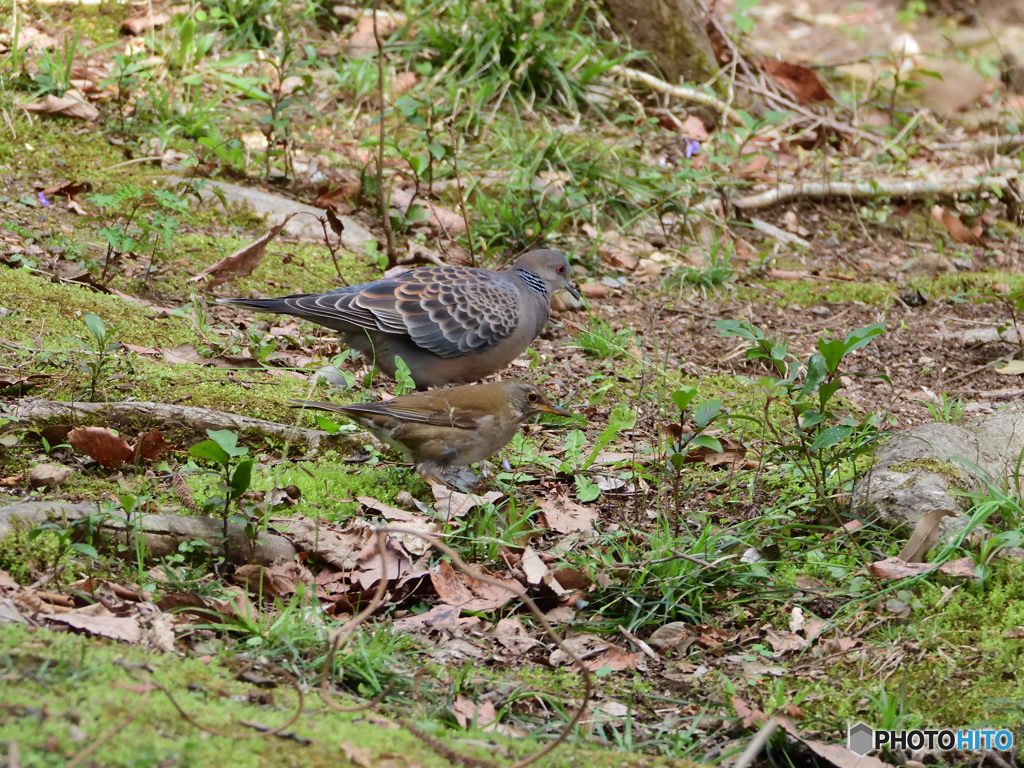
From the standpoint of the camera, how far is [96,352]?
5.02m

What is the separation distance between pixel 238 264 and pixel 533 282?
Result: 6.64ft

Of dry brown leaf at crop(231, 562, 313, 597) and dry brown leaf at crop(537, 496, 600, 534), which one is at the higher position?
dry brown leaf at crop(231, 562, 313, 597)

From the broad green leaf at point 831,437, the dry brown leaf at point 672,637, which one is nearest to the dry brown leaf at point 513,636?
the dry brown leaf at point 672,637

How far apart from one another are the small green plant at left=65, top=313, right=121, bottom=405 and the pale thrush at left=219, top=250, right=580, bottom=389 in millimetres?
→ 1030

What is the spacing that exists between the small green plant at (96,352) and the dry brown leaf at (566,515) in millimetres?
2151

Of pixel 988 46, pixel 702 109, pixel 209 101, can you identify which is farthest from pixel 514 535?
pixel 988 46

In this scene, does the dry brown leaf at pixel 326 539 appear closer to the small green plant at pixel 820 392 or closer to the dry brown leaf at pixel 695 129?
the small green plant at pixel 820 392

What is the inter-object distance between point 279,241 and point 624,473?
3.80 m

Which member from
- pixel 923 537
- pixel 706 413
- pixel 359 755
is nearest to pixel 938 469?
pixel 923 537

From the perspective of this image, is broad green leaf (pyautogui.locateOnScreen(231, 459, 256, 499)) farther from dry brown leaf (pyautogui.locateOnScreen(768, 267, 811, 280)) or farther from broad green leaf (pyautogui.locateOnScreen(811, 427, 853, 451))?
dry brown leaf (pyautogui.locateOnScreen(768, 267, 811, 280))

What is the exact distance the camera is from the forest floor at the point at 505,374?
3.30 metres

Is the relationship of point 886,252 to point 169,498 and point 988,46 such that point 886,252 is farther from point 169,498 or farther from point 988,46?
point 988,46

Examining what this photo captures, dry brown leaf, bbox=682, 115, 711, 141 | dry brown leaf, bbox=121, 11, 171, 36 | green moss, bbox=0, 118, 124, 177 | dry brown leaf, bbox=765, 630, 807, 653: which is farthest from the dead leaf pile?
dry brown leaf, bbox=682, 115, 711, 141

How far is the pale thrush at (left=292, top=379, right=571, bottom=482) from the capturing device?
4793 millimetres
